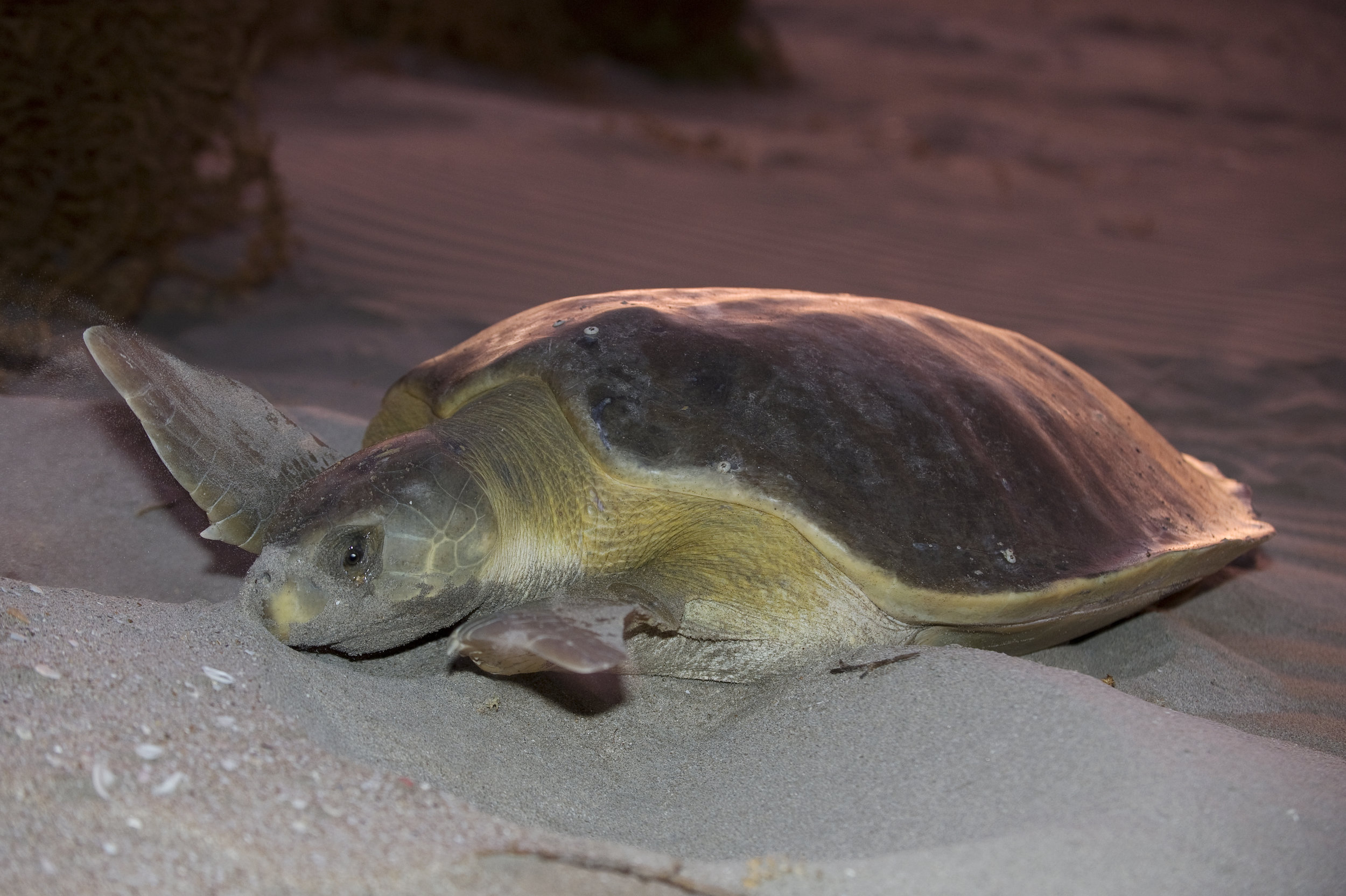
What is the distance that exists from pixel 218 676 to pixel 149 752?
220 mm

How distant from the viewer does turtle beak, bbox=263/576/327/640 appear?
1.61 meters

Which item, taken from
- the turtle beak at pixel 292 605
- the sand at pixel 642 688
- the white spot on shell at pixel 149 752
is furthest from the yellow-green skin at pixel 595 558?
the white spot on shell at pixel 149 752

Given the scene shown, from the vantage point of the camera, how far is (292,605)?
1.62 meters

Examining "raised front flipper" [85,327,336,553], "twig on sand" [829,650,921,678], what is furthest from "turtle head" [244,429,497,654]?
"twig on sand" [829,650,921,678]

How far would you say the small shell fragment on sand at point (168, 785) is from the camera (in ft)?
3.83

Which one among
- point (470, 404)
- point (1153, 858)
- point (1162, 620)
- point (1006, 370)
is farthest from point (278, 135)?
point (1153, 858)

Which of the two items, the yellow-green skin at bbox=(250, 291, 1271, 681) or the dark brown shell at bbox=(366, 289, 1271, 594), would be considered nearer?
the yellow-green skin at bbox=(250, 291, 1271, 681)

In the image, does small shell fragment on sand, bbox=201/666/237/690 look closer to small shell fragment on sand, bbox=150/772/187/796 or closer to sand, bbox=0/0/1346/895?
sand, bbox=0/0/1346/895

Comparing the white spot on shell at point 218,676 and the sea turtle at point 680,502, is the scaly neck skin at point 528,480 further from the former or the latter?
the white spot on shell at point 218,676

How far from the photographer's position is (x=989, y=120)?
9094mm

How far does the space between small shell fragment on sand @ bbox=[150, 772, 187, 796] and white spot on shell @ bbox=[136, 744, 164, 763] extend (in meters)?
0.04

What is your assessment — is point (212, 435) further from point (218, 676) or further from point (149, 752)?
point (149, 752)

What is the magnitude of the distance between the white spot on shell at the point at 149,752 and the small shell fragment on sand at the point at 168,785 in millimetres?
42

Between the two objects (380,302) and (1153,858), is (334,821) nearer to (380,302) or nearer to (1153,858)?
(1153,858)
